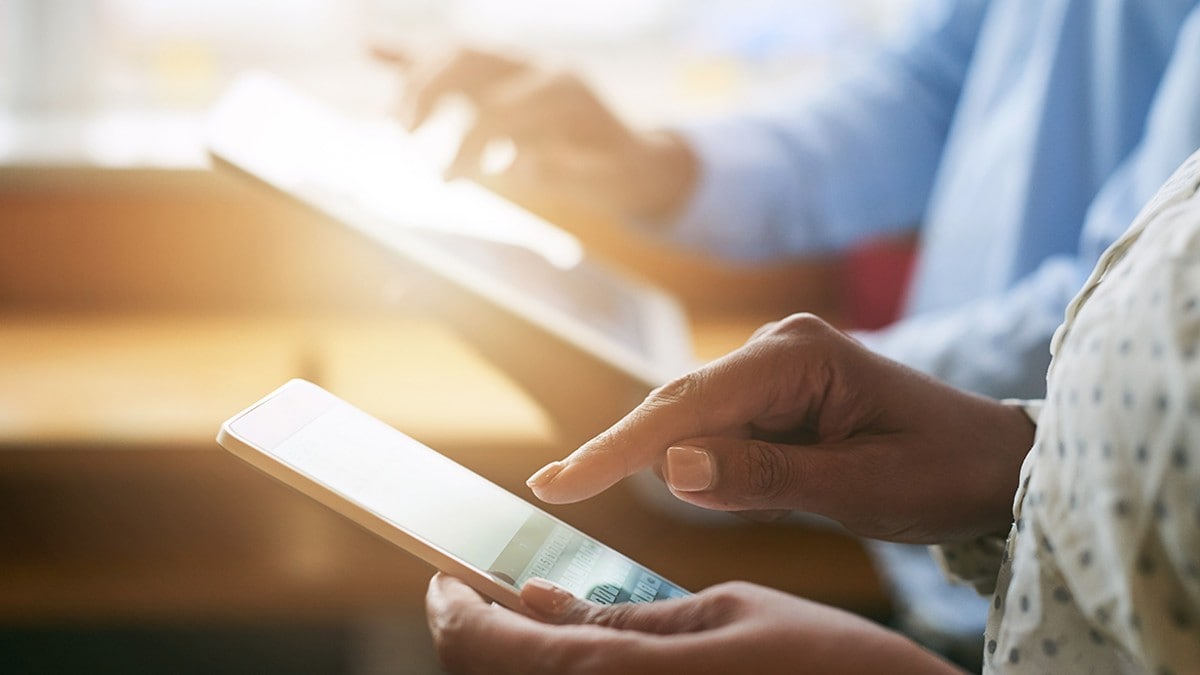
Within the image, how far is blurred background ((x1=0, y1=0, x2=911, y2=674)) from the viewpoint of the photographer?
1175 millimetres

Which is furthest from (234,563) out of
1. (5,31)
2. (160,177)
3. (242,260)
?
(5,31)

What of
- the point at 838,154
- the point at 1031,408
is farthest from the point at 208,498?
the point at 1031,408

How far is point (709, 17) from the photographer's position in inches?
61.9

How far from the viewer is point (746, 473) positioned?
1.22ft

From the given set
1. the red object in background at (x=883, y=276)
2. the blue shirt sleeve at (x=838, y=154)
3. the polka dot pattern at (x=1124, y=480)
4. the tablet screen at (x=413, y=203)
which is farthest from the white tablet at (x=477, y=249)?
the red object in background at (x=883, y=276)

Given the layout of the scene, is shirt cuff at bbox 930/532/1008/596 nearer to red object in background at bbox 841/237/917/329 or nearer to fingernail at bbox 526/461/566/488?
fingernail at bbox 526/461/566/488

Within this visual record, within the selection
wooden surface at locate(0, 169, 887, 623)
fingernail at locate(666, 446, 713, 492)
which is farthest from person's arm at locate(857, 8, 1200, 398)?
wooden surface at locate(0, 169, 887, 623)

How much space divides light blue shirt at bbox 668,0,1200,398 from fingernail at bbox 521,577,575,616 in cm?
40

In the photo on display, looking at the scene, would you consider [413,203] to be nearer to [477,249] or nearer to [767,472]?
[477,249]

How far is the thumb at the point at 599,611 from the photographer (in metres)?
0.36

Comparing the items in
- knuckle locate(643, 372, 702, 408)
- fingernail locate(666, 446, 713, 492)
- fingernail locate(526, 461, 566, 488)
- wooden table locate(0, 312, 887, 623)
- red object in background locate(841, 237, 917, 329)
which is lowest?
wooden table locate(0, 312, 887, 623)

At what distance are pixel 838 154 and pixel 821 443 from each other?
24.1 inches

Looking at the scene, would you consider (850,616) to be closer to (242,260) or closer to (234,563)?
(234,563)

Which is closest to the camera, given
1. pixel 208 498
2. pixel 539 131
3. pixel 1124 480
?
pixel 1124 480
